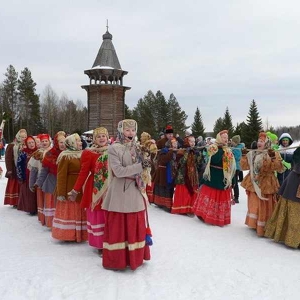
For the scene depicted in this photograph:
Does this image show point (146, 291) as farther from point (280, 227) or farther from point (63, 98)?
point (63, 98)

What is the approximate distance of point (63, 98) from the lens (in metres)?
62.9

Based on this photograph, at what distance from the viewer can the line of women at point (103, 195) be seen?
4172mm

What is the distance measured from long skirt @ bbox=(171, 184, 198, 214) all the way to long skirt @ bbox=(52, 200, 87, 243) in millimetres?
2824

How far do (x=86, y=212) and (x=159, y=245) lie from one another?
1.17m

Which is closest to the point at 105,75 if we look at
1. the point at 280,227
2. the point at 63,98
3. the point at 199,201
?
the point at 199,201

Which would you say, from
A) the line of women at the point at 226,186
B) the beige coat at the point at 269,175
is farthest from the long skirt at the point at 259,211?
the beige coat at the point at 269,175

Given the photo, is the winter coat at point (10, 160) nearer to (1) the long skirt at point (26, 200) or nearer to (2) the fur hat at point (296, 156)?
(1) the long skirt at point (26, 200)

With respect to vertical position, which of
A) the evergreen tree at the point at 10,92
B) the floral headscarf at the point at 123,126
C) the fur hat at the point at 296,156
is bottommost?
the fur hat at the point at 296,156

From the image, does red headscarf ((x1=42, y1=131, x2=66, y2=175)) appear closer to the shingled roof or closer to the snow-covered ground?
the snow-covered ground

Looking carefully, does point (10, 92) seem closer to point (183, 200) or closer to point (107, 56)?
point (107, 56)

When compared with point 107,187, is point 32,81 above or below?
above

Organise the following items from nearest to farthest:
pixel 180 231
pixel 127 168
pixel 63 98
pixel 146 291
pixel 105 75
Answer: pixel 146 291, pixel 127 168, pixel 180 231, pixel 105 75, pixel 63 98

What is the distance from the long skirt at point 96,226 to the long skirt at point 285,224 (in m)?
2.67

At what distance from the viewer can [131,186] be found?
4.23 meters
